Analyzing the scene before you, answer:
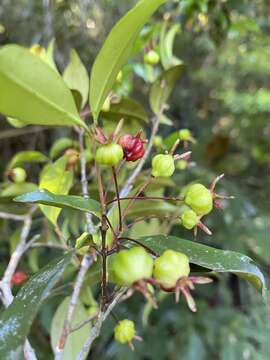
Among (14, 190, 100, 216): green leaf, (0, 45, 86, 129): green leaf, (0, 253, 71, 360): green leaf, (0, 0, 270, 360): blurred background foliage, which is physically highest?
(0, 45, 86, 129): green leaf

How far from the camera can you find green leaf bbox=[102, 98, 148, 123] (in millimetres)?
858

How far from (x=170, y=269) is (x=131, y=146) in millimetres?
126

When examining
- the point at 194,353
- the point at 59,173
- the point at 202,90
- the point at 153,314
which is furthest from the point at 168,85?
the point at 202,90

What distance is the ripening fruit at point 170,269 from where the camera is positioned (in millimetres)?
407

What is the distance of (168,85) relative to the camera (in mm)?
896

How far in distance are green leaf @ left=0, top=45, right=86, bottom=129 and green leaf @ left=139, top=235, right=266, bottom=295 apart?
0.50 feet

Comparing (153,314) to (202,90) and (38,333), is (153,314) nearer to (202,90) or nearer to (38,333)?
(38,333)

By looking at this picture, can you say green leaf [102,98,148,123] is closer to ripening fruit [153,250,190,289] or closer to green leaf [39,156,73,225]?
green leaf [39,156,73,225]

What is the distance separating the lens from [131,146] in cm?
48

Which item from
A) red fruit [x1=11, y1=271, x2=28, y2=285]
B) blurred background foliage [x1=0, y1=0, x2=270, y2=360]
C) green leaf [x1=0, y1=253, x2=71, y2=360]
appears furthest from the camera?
blurred background foliage [x1=0, y1=0, x2=270, y2=360]

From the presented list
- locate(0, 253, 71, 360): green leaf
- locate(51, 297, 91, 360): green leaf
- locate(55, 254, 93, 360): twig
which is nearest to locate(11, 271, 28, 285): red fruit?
locate(51, 297, 91, 360): green leaf

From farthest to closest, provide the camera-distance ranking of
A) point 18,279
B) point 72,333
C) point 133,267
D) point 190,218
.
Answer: point 18,279 → point 72,333 → point 190,218 → point 133,267

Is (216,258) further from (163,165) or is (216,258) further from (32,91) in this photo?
(32,91)

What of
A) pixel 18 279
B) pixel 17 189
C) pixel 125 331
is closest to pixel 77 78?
pixel 17 189
